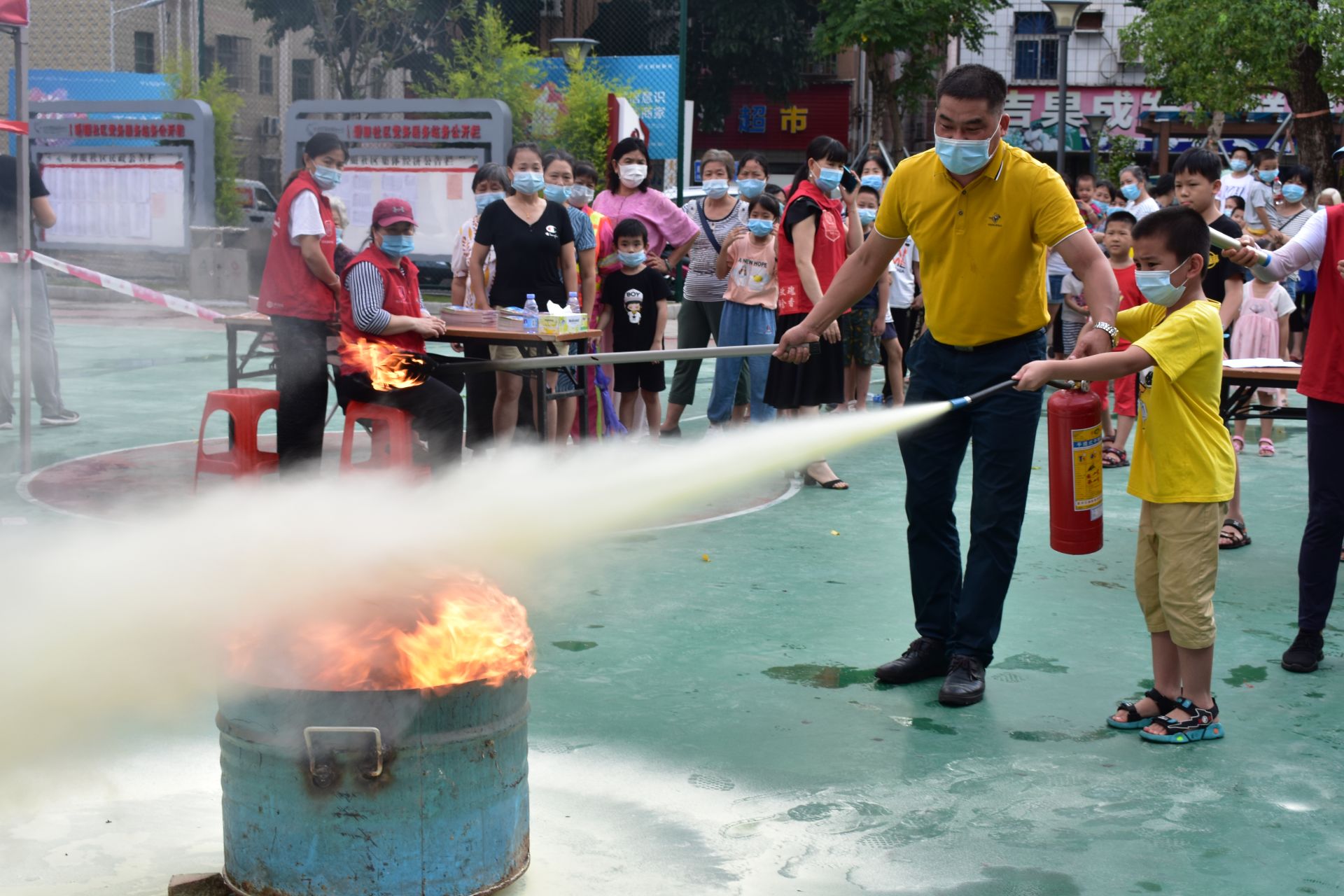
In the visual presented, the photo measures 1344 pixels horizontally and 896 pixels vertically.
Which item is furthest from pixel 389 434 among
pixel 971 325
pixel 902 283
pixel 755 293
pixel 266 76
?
pixel 266 76

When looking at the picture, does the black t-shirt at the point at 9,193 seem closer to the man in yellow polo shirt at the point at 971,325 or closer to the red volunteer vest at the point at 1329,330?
the man in yellow polo shirt at the point at 971,325

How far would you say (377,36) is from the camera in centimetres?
2898

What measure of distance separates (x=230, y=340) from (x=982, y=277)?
6.25 metres

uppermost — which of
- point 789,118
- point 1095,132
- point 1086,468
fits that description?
point 789,118

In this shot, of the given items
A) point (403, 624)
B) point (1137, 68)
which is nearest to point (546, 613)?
point (403, 624)

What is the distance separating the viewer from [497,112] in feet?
67.6

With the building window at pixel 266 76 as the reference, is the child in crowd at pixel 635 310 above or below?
below

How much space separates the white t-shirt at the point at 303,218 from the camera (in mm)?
→ 7633

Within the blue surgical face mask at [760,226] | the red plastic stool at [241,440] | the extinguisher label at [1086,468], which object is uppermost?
the blue surgical face mask at [760,226]

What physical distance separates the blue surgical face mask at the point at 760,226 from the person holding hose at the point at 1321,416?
13.6ft

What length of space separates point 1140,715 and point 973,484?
997 mm

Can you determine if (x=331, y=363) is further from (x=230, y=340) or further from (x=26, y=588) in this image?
(x=26, y=588)

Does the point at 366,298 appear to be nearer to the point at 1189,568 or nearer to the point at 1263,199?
the point at 1189,568

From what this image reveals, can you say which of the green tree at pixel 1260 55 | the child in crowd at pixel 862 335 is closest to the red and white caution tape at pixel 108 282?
the child in crowd at pixel 862 335
